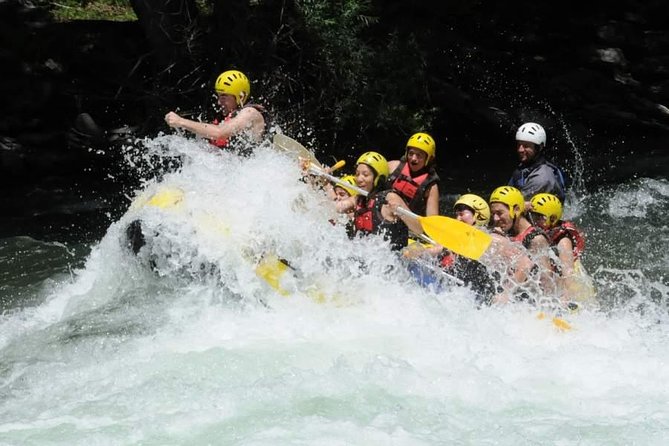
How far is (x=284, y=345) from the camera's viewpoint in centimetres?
632

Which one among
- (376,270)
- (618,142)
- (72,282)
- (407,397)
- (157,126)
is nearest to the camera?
(407,397)

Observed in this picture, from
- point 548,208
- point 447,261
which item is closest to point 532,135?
point 548,208

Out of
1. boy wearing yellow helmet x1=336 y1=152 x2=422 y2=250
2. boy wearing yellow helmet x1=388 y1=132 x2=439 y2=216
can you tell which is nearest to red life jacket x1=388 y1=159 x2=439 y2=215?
boy wearing yellow helmet x1=388 y1=132 x2=439 y2=216

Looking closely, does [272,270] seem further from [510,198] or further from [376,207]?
[510,198]

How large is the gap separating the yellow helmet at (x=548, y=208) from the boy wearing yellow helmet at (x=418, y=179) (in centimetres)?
107

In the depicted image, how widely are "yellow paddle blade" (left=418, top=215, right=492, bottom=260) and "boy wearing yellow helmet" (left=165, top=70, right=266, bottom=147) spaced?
1.72m

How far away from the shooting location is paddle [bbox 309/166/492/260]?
6668 millimetres

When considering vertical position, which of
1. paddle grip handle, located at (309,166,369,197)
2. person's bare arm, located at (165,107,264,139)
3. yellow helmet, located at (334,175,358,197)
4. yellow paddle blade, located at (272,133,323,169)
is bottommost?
yellow helmet, located at (334,175,358,197)

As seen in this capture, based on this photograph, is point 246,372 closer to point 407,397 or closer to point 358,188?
point 407,397

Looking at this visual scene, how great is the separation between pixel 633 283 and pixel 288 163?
3225 mm

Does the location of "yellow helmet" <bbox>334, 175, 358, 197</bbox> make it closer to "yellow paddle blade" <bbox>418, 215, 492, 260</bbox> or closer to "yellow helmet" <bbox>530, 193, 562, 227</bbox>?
"yellow paddle blade" <bbox>418, 215, 492, 260</bbox>

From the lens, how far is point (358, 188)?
749 centimetres

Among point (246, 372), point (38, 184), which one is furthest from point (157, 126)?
point (246, 372)

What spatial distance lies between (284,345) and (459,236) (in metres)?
1.52
